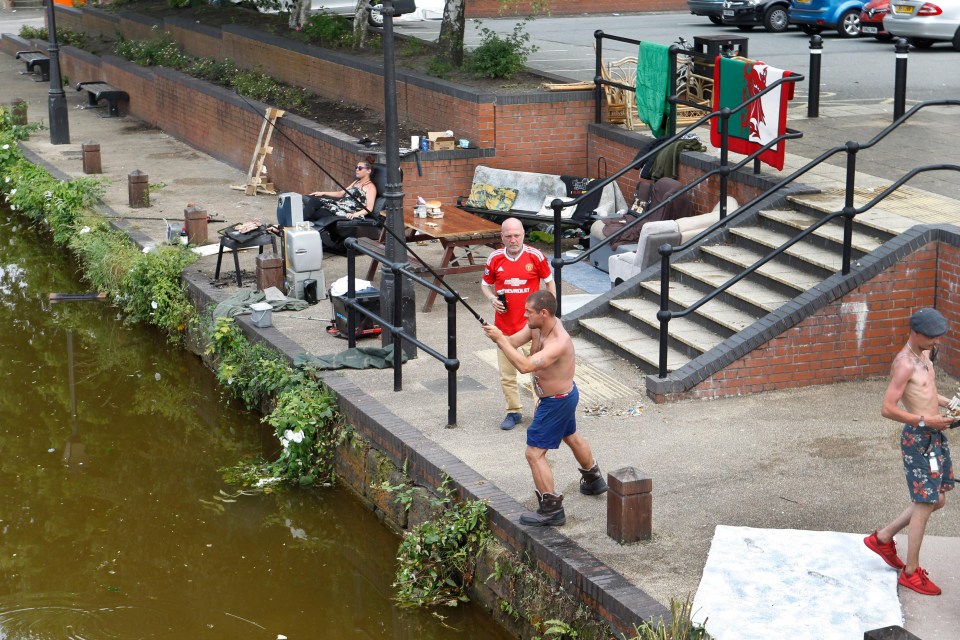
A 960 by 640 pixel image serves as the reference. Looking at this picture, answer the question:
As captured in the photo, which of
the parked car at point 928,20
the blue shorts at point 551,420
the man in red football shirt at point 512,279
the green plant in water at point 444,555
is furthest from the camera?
the parked car at point 928,20

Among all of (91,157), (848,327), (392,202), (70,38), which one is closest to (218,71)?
(91,157)

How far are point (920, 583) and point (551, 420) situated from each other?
A: 2344 mm

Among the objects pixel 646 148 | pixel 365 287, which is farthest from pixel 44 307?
pixel 646 148

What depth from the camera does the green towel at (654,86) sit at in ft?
48.4

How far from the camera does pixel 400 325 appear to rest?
413 inches

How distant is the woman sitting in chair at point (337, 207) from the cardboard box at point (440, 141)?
970 millimetres

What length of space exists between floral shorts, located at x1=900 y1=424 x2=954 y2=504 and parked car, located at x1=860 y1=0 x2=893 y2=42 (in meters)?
20.5

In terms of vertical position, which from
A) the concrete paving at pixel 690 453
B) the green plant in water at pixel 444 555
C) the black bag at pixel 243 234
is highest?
the black bag at pixel 243 234

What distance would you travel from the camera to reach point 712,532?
7855 mm

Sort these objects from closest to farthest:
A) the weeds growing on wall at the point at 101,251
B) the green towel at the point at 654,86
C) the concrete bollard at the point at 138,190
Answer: the weeds growing on wall at the point at 101,251 < the green towel at the point at 654,86 < the concrete bollard at the point at 138,190

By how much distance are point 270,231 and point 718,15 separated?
61.2ft

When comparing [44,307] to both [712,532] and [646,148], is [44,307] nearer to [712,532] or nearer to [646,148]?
[646,148]

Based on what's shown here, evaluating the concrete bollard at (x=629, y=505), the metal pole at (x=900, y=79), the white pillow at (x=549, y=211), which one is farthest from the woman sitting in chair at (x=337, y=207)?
the concrete bollard at (x=629, y=505)

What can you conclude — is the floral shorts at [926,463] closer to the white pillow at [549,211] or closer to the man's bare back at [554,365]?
the man's bare back at [554,365]
